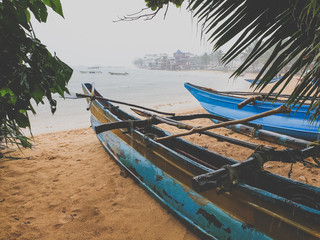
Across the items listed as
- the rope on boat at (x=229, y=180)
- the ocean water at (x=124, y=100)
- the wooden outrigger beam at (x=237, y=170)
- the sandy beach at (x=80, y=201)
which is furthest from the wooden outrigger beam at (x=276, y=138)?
the ocean water at (x=124, y=100)

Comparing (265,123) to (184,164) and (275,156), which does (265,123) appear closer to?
(275,156)

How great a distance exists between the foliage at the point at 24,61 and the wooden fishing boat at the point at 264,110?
164 inches

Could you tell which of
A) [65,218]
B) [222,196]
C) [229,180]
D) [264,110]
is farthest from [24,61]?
[264,110]

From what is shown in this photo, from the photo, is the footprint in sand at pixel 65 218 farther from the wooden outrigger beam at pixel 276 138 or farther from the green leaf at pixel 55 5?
the wooden outrigger beam at pixel 276 138

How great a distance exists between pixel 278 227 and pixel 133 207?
1.93 m

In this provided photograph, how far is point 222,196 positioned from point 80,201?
2.23 meters

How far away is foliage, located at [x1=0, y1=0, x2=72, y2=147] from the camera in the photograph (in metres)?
0.98

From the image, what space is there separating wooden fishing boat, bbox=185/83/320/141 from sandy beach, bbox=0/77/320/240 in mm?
1451

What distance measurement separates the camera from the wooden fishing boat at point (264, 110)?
4.71m

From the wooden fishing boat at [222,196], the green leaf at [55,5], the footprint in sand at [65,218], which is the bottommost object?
the footprint in sand at [65,218]

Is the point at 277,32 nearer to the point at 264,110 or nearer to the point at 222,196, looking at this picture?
the point at 222,196

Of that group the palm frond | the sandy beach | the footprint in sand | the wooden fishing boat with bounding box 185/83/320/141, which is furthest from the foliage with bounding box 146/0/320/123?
the wooden fishing boat with bounding box 185/83/320/141

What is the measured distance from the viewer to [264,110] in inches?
217

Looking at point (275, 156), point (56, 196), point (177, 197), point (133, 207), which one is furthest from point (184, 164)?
point (56, 196)
